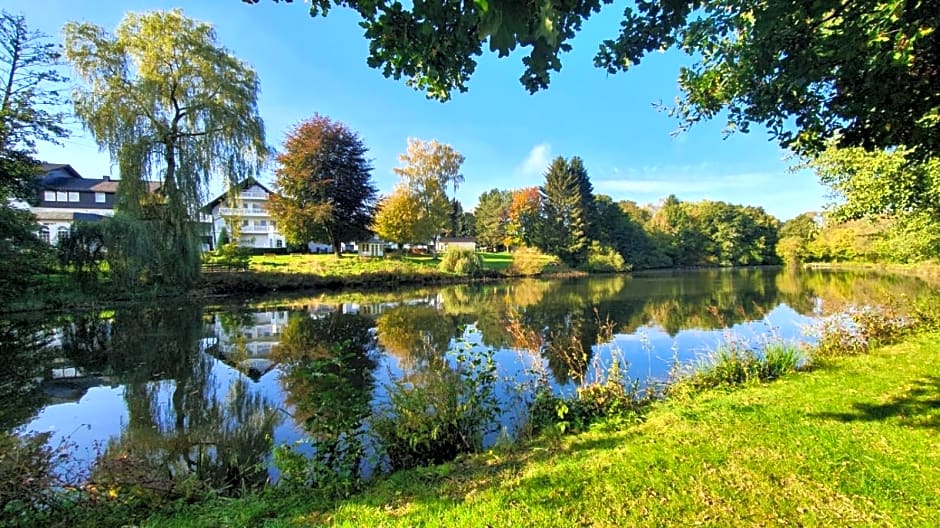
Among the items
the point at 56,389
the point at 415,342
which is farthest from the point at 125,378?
the point at 415,342

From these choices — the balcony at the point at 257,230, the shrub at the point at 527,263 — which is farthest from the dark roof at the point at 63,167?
the shrub at the point at 527,263

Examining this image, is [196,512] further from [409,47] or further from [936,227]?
[936,227]

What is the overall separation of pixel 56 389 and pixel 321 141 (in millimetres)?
26174

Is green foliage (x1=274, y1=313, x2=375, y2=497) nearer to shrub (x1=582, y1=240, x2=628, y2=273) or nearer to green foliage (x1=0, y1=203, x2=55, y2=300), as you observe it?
green foliage (x1=0, y1=203, x2=55, y2=300)

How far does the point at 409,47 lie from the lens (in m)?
2.07

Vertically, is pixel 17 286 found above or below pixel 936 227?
below

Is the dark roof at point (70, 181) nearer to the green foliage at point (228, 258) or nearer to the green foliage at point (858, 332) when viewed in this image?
the green foliage at point (228, 258)

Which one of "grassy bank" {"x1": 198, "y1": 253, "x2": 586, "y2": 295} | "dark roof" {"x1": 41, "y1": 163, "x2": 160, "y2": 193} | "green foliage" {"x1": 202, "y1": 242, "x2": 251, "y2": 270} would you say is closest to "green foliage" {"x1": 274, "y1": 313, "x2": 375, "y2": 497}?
"grassy bank" {"x1": 198, "y1": 253, "x2": 586, "y2": 295}

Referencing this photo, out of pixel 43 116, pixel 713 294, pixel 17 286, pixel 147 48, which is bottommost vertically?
pixel 713 294

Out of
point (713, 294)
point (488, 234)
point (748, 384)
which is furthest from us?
point (488, 234)

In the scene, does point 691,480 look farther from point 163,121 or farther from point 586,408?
point 163,121

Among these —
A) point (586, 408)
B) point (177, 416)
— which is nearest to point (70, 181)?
point (177, 416)

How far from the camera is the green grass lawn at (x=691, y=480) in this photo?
255 centimetres

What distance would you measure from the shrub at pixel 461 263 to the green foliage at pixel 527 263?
487cm
